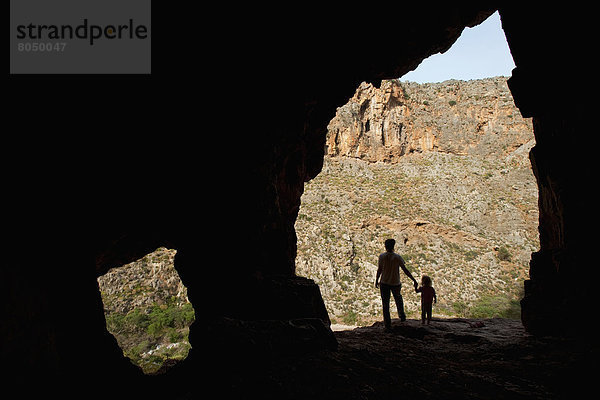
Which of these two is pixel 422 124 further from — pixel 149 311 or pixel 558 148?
pixel 558 148

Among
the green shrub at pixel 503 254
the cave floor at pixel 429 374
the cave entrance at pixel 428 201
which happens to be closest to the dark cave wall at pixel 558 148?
the cave floor at pixel 429 374

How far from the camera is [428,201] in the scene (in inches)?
1454

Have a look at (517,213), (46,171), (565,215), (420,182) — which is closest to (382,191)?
(420,182)

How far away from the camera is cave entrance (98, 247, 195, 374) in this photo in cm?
1792

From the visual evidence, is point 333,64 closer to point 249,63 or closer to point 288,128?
point 288,128

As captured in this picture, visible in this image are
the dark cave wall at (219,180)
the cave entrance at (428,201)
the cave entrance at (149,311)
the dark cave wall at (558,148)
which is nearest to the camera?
the dark cave wall at (219,180)

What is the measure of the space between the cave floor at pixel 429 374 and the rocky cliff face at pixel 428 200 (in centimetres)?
1944

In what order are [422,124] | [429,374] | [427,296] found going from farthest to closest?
[422,124], [427,296], [429,374]

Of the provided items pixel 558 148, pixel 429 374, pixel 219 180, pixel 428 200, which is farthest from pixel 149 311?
pixel 428 200

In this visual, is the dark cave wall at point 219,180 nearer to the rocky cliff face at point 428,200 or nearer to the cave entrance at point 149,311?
the cave entrance at point 149,311

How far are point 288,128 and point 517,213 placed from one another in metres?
34.7

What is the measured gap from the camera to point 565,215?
5.25 metres

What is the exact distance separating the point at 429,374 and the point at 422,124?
46891 mm

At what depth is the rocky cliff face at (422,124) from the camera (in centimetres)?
4375
